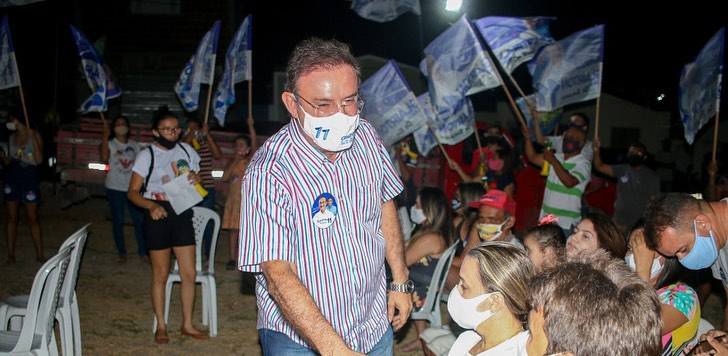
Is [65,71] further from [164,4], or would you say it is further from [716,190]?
[716,190]

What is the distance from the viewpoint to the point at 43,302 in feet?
13.5

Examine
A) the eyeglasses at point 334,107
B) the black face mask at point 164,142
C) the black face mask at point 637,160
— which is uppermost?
the eyeglasses at point 334,107

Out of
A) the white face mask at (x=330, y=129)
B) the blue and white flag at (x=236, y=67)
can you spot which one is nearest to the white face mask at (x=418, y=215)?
the white face mask at (x=330, y=129)

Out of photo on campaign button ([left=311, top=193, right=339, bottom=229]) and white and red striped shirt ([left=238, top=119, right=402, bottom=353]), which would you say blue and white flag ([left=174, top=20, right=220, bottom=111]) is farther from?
photo on campaign button ([left=311, top=193, right=339, bottom=229])

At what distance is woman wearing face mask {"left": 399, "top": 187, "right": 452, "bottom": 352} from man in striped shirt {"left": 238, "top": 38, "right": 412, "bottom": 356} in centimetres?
255

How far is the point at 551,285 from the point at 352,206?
0.95m

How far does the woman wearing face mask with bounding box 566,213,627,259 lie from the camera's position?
3938 mm

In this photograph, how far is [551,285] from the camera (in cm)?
218

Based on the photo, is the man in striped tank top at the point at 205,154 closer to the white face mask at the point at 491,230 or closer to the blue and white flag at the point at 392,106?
the blue and white flag at the point at 392,106

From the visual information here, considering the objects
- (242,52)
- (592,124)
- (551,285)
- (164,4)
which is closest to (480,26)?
(242,52)

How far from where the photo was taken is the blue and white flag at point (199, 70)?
9.01 m

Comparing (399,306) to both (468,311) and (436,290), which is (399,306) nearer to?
(468,311)

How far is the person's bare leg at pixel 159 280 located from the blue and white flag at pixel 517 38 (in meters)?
4.67

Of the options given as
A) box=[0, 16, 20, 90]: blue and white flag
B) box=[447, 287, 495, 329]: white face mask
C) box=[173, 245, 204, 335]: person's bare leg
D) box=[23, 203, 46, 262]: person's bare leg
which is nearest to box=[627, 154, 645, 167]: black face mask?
box=[173, 245, 204, 335]: person's bare leg
